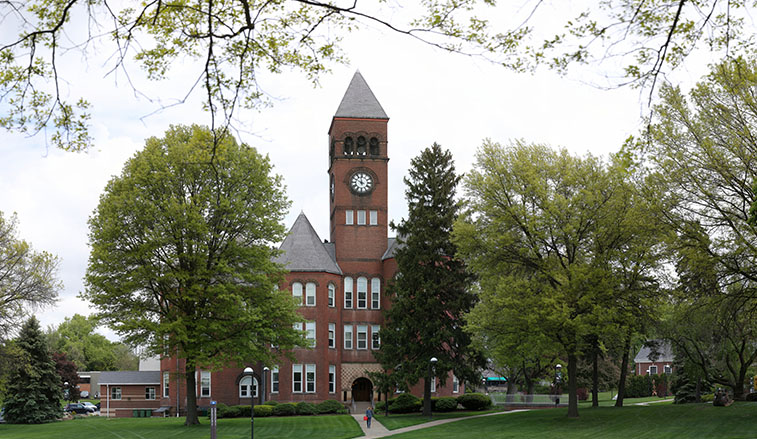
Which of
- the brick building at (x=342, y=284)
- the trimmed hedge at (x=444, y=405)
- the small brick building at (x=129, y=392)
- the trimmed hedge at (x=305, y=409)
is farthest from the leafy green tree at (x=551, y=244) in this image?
the small brick building at (x=129, y=392)

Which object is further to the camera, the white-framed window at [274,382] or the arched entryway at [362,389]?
the arched entryway at [362,389]

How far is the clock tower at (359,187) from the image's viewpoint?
55.9 m

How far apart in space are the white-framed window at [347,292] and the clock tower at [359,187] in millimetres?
718

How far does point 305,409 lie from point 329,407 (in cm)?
183

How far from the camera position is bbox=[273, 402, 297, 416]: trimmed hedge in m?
48.0

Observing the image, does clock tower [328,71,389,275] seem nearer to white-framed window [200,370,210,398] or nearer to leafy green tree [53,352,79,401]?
white-framed window [200,370,210,398]

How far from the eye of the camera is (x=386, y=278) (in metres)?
55.2

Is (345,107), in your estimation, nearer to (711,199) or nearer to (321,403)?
(321,403)

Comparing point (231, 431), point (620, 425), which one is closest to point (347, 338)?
point (231, 431)

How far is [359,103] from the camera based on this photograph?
193 ft

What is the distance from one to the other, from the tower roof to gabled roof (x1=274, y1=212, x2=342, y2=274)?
29.6ft

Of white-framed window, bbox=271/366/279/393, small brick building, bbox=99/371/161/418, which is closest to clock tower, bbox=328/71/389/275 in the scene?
white-framed window, bbox=271/366/279/393

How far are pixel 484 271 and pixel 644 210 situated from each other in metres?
9.59

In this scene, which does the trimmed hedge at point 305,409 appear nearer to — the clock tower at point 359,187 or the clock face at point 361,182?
the clock tower at point 359,187
